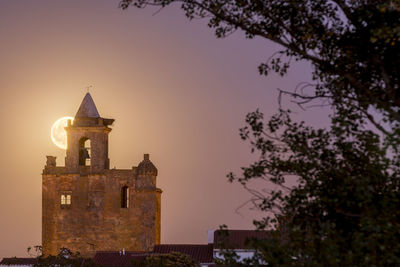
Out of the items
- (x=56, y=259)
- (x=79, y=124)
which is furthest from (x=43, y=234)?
(x=56, y=259)

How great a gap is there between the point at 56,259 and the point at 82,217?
22311 millimetres

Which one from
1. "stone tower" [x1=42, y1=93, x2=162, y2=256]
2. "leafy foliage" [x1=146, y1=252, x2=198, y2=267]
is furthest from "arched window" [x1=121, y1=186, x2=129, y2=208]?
"leafy foliage" [x1=146, y1=252, x2=198, y2=267]

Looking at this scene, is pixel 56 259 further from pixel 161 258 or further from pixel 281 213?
pixel 281 213

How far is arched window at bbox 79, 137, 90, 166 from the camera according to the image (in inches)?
3386

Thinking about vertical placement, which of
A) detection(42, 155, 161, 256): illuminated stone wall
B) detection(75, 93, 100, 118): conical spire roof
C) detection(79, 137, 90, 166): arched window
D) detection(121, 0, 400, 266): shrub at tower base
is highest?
detection(75, 93, 100, 118): conical spire roof

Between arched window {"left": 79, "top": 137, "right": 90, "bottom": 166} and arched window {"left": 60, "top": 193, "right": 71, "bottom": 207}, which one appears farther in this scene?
arched window {"left": 79, "top": 137, "right": 90, "bottom": 166}

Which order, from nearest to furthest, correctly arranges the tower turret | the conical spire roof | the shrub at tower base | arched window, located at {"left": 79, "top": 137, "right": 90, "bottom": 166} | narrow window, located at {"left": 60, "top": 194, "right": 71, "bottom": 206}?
the shrub at tower base → the tower turret → narrow window, located at {"left": 60, "top": 194, "right": 71, "bottom": 206} → the conical spire roof → arched window, located at {"left": 79, "top": 137, "right": 90, "bottom": 166}

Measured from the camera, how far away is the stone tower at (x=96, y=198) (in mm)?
83938

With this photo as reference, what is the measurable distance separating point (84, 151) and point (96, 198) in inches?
176

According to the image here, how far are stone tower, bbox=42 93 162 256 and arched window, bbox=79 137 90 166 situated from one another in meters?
0.75

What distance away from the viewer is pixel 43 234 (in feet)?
276

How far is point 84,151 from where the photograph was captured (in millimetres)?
86875

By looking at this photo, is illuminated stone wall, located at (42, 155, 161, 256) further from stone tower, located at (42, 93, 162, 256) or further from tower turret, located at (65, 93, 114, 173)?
tower turret, located at (65, 93, 114, 173)

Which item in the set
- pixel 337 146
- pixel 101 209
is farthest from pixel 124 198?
pixel 337 146
